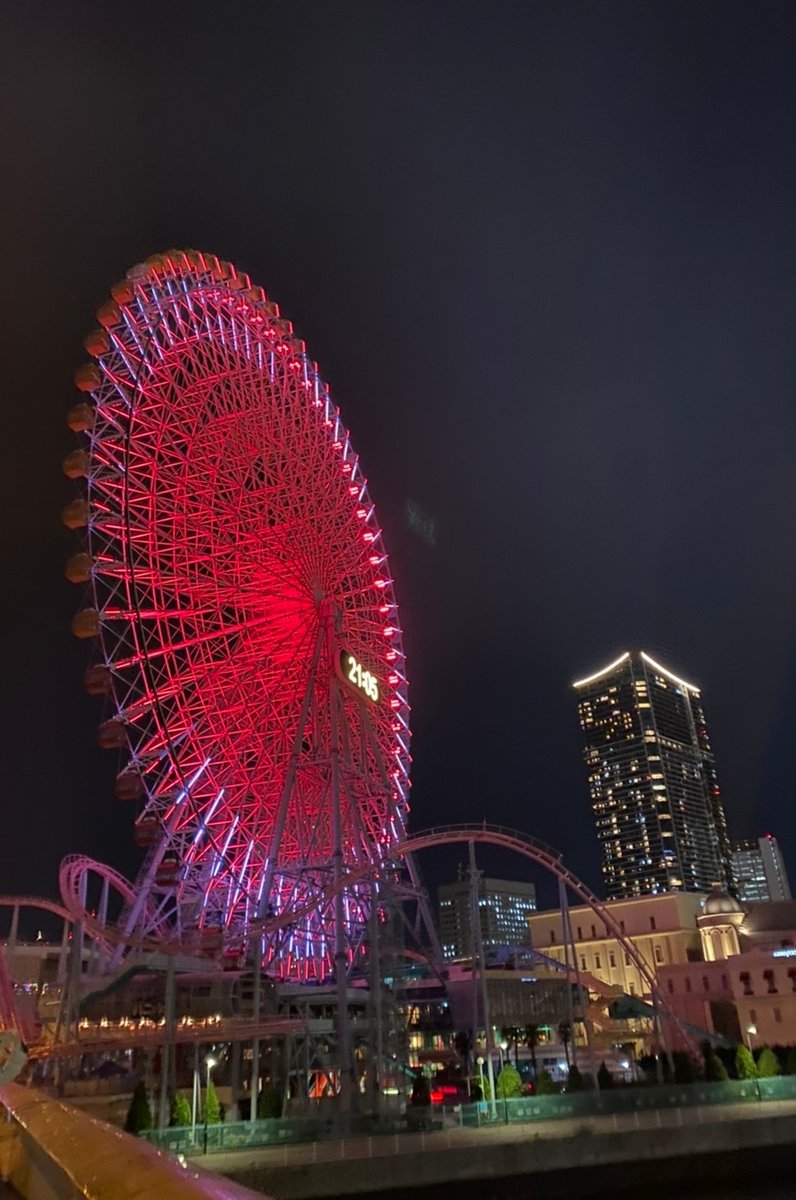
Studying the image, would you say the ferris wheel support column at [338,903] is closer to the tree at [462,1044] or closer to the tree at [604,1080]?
the tree at [604,1080]

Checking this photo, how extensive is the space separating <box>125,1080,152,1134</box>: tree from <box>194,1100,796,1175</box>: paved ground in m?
3.40

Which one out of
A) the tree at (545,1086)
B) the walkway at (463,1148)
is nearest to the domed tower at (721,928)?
the tree at (545,1086)

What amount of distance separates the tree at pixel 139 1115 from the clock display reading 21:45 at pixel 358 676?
22189mm

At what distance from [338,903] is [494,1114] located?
38.9ft

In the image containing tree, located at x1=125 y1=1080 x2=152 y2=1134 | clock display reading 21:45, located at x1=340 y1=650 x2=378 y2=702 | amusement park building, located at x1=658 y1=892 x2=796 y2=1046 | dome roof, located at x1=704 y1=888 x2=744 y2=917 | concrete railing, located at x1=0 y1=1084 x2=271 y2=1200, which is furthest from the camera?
dome roof, located at x1=704 y1=888 x2=744 y2=917

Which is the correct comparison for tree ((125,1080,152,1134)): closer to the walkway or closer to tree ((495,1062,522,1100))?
the walkway

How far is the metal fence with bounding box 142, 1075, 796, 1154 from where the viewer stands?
3244cm

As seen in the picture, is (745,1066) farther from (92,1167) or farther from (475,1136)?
(92,1167)

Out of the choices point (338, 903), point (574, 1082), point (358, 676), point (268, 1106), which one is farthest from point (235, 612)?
point (574, 1082)

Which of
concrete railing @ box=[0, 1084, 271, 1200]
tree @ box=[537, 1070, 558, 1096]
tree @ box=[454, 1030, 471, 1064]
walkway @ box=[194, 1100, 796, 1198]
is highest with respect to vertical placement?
tree @ box=[454, 1030, 471, 1064]

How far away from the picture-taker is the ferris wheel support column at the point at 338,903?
40.9 m

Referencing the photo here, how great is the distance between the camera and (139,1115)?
1352 inches

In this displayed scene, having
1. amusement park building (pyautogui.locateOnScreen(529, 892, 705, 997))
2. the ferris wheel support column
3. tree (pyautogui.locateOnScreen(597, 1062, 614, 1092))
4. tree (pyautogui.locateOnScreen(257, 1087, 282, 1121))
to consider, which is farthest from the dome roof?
tree (pyautogui.locateOnScreen(257, 1087, 282, 1121))

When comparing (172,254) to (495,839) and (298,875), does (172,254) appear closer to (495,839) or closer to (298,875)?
(298,875)
